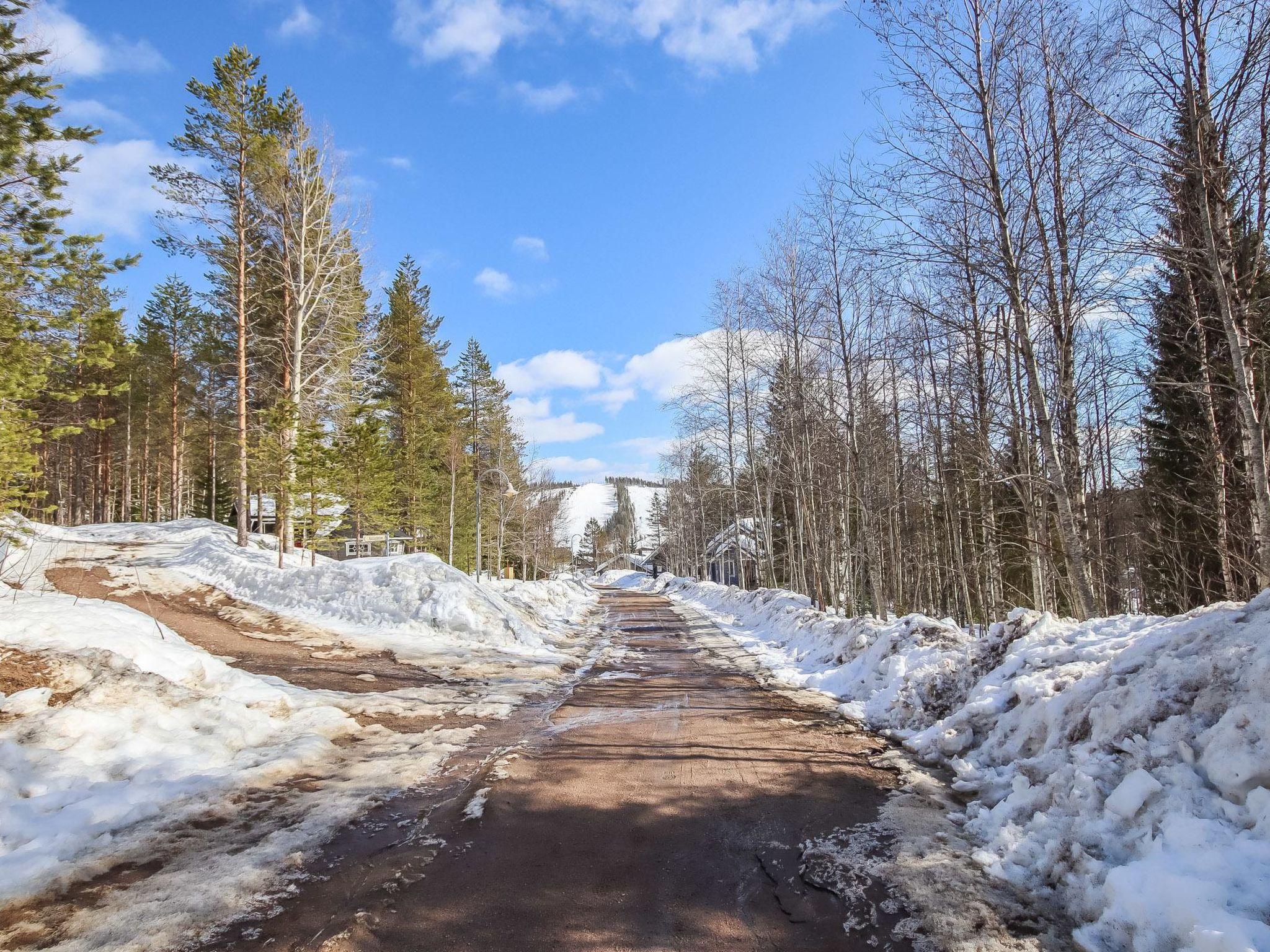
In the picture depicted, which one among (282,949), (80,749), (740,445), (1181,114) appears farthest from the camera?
(740,445)

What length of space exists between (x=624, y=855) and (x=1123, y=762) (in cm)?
324

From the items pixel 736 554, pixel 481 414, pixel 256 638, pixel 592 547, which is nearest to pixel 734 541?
pixel 736 554

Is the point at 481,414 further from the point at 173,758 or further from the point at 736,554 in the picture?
the point at 173,758

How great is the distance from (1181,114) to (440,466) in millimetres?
33589

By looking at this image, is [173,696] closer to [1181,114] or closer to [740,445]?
[1181,114]

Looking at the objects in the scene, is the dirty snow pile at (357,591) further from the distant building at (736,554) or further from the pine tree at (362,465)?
the distant building at (736,554)

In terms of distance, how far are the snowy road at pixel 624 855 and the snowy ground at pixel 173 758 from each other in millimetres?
615

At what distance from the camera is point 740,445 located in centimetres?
2558

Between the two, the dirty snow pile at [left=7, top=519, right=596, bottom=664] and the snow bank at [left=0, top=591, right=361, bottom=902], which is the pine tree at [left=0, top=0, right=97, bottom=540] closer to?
the snow bank at [left=0, top=591, right=361, bottom=902]

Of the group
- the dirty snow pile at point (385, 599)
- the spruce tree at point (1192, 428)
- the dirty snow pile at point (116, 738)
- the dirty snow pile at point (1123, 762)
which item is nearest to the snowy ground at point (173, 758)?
the dirty snow pile at point (116, 738)

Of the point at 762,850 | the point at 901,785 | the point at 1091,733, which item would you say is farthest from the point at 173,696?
the point at 1091,733

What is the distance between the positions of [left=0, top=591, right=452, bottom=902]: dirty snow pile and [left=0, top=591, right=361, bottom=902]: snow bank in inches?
0.4

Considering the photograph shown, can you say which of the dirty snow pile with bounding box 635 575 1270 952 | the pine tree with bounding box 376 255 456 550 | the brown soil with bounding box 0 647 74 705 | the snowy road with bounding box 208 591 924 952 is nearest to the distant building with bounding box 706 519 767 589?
the pine tree with bounding box 376 255 456 550

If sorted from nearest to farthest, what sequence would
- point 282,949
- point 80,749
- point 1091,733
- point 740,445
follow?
point 282,949, point 1091,733, point 80,749, point 740,445
